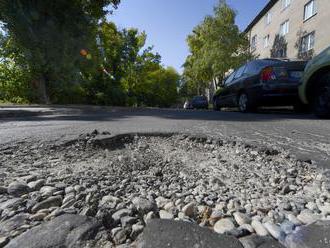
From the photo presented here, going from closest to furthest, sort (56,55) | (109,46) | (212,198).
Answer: (212,198)
(56,55)
(109,46)

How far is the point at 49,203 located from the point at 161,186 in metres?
0.73

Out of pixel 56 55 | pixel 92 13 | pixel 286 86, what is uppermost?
pixel 92 13

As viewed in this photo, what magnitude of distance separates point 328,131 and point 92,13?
559 inches

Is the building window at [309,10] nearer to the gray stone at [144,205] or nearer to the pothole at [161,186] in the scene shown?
the pothole at [161,186]

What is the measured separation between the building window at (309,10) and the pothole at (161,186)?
2075 centimetres

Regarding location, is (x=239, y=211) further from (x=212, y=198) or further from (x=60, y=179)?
(x=60, y=179)

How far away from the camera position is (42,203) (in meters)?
1.81

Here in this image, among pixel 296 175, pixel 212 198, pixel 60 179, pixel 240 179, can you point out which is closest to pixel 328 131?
pixel 296 175

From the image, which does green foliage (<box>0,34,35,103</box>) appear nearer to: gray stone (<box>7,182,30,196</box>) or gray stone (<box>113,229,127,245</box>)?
gray stone (<box>7,182,30,196</box>)

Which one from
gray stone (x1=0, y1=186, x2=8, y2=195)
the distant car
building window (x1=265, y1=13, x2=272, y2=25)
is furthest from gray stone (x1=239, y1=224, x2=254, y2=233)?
building window (x1=265, y1=13, x2=272, y2=25)

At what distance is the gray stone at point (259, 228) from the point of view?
1507mm

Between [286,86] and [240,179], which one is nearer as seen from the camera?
[240,179]

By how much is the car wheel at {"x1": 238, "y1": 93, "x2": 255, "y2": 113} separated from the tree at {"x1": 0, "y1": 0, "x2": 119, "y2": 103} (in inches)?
327

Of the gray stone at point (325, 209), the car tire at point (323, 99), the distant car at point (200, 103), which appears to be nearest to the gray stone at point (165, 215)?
the gray stone at point (325, 209)
